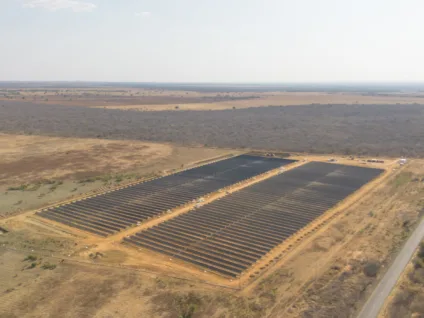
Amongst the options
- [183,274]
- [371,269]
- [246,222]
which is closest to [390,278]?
[371,269]

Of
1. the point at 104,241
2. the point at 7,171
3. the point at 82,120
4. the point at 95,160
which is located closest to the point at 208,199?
the point at 104,241

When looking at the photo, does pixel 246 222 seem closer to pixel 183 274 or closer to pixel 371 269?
pixel 183 274

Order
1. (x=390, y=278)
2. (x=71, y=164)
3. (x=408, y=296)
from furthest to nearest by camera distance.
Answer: (x=71, y=164) < (x=390, y=278) < (x=408, y=296)

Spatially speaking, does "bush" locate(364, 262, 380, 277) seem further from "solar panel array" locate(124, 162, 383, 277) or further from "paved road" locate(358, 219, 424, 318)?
"solar panel array" locate(124, 162, 383, 277)

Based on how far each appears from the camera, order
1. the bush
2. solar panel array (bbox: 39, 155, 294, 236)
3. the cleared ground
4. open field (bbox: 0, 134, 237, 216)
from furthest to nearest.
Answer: open field (bbox: 0, 134, 237, 216) → solar panel array (bbox: 39, 155, 294, 236) → the bush → the cleared ground

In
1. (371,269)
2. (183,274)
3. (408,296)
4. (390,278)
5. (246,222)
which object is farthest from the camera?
(246,222)

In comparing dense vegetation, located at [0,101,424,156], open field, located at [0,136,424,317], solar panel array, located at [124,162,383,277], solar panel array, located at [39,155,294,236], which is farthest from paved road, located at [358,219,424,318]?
dense vegetation, located at [0,101,424,156]

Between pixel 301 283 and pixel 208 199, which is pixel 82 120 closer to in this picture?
pixel 208 199
